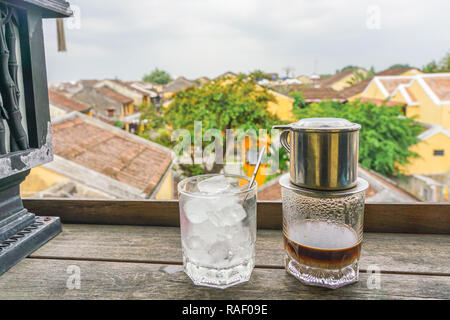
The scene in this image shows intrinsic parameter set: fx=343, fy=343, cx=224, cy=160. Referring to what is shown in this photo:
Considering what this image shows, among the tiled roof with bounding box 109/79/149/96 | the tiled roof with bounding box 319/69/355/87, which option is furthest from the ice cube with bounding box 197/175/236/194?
the tiled roof with bounding box 319/69/355/87

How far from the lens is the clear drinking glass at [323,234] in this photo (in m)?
0.56

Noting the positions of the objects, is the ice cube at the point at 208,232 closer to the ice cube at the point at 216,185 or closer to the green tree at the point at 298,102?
the ice cube at the point at 216,185

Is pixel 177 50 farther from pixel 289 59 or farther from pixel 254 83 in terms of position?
pixel 254 83

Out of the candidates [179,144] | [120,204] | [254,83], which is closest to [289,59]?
[254,83]

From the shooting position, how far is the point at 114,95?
20375 mm

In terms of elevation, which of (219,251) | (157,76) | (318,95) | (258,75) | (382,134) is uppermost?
(157,76)

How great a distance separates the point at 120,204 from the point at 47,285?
0.31 metres

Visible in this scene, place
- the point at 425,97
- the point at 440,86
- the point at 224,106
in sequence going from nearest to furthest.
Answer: the point at 224,106 < the point at 440,86 < the point at 425,97

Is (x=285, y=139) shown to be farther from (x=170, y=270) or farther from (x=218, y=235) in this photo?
(x=170, y=270)

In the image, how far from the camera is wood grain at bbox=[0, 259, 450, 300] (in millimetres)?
545

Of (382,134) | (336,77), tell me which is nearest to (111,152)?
(382,134)

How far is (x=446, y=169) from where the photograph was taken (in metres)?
12.5

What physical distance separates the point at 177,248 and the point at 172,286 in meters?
0.16

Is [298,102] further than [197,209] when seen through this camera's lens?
Yes
